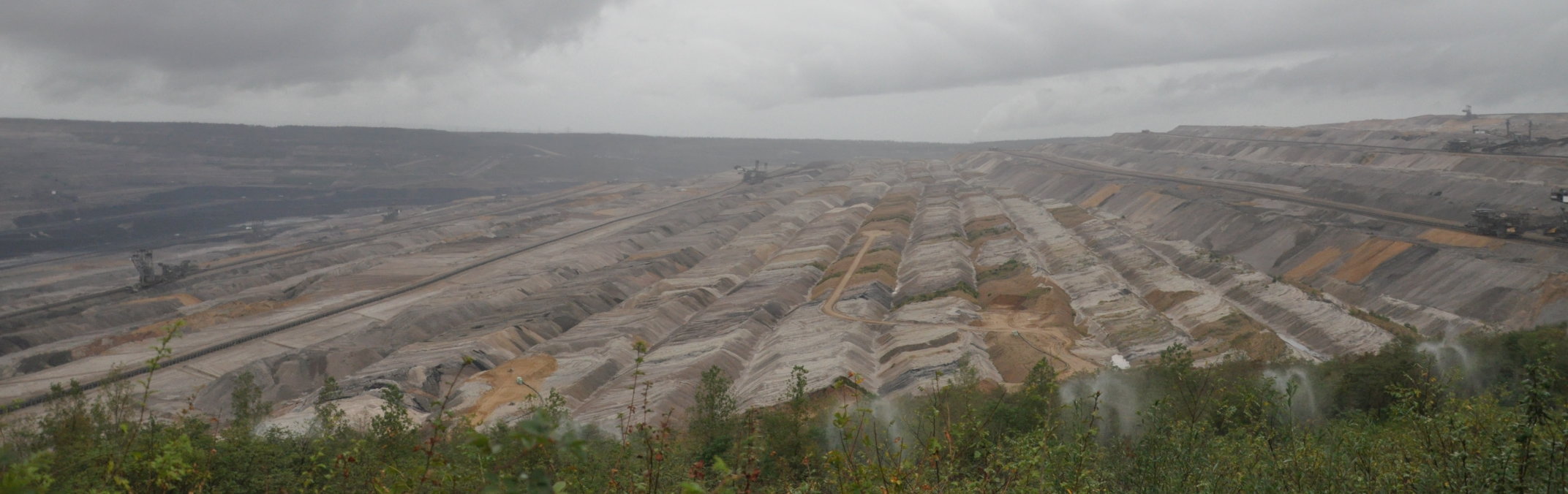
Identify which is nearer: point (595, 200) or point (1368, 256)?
point (1368, 256)

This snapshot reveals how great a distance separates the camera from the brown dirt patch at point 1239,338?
43469 mm

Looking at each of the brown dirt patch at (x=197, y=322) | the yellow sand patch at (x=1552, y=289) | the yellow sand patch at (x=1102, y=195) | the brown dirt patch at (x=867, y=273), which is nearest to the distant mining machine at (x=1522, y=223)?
the yellow sand patch at (x=1552, y=289)

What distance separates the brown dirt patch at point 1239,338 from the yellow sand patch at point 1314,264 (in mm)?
17001

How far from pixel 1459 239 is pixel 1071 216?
41.9 metres

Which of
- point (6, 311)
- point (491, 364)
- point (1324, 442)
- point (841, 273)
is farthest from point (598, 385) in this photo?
point (6, 311)

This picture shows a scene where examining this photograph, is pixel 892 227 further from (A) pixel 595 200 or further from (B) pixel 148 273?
(A) pixel 595 200

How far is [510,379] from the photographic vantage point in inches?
2021

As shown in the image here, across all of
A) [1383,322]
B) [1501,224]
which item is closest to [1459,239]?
[1501,224]

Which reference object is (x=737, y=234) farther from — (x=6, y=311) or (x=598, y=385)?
(x=6, y=311)

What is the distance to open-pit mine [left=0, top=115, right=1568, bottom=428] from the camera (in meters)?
49.2

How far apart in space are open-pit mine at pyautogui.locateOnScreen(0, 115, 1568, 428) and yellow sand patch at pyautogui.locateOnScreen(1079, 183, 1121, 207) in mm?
1724

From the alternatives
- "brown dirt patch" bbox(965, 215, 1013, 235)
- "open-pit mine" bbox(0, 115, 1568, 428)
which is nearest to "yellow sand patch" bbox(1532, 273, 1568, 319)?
"open-pit mine" bbox(0, 115, 1568, 428)

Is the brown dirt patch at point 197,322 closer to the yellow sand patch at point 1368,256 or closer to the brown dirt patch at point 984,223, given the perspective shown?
the brown dirt patch at point 984,223

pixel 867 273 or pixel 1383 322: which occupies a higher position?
pixel 867 273
